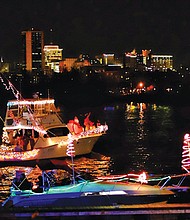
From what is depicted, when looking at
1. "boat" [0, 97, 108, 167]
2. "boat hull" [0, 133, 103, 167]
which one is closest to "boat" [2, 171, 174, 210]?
"boat" [0, 97, 108, 167]

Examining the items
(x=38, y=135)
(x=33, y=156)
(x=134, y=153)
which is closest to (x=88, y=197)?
(x=33, y=156)

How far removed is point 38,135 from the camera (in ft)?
97.3

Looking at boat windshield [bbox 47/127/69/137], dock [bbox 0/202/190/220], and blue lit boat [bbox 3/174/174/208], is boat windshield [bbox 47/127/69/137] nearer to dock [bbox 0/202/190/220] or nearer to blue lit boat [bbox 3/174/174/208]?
blue lit boat [bbox 3/174/174/208]

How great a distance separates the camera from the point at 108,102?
118 metres

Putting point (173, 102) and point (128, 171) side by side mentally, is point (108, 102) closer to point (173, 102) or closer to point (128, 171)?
point (173, 102)

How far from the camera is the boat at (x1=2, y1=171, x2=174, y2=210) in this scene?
13.7 metres

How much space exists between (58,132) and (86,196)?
1584 centimetres

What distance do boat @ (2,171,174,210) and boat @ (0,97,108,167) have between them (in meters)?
12.2

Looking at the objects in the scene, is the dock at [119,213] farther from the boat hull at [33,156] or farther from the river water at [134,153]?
the boat hull at [33,156]

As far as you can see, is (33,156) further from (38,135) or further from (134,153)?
(134,153)

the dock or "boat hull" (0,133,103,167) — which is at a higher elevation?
the dock

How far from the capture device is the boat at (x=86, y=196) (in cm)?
1373

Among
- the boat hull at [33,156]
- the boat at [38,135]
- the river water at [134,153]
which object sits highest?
the boat at [38,135]

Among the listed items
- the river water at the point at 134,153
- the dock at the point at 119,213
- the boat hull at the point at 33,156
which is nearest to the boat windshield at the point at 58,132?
the boat hull at the point at 33,156
